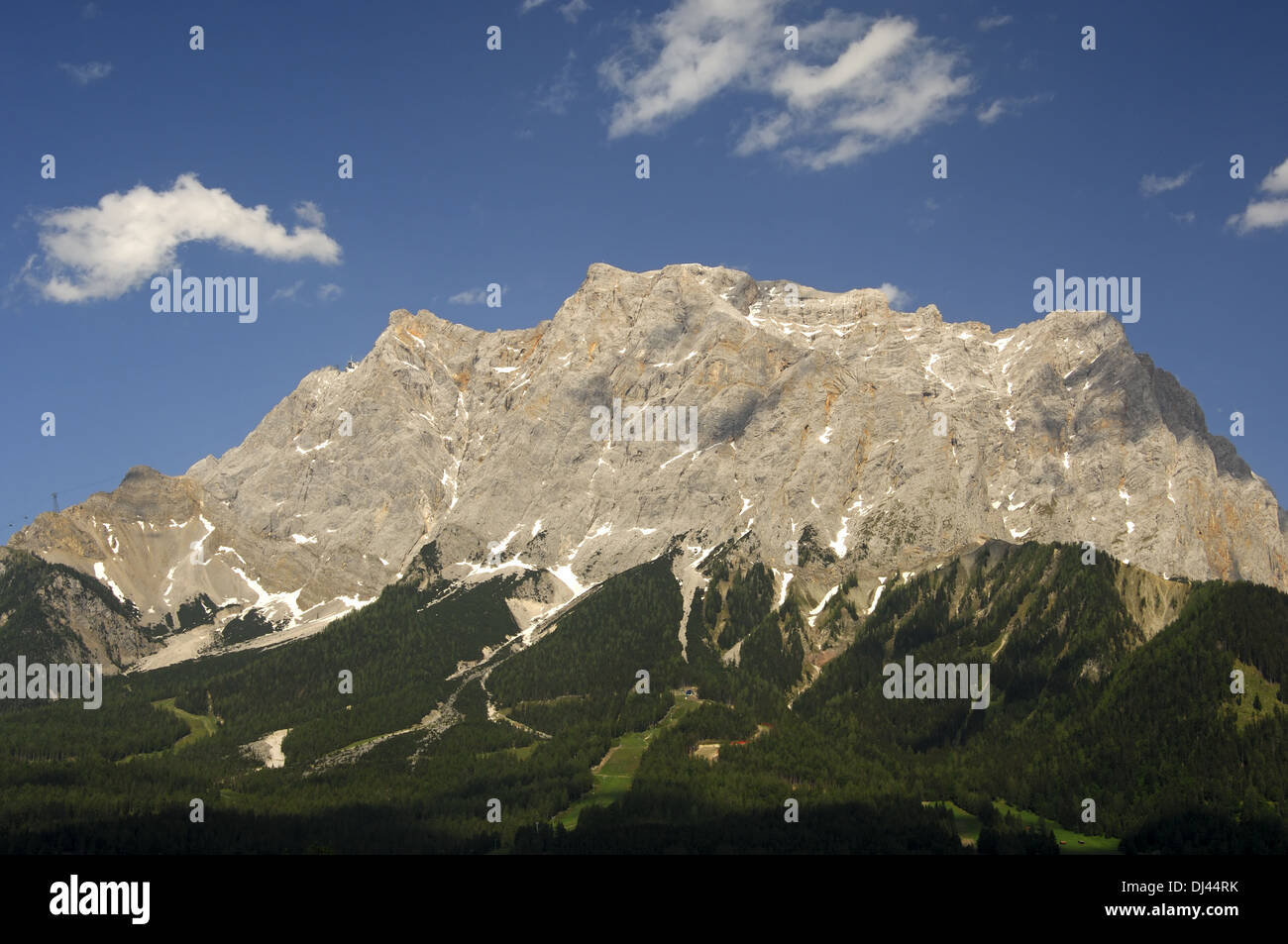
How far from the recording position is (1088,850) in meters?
192
